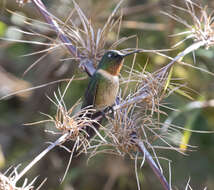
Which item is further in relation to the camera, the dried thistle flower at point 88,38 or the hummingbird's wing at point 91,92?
the hummingbird's wing at point 91,92

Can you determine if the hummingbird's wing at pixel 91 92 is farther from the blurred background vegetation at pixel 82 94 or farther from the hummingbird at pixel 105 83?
the blurred background vegetation at pixel 82 94

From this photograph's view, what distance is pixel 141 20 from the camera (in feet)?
13.9

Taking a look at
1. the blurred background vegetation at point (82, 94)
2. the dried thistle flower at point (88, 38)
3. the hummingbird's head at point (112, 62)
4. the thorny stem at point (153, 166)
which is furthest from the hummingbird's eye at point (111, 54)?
the blurred background vegetation at point (82, 94)

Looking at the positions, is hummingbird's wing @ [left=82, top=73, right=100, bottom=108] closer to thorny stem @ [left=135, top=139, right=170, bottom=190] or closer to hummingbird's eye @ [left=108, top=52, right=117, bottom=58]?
hummingbird's eye @ [left=108, top=52, right=117, bottom=58]

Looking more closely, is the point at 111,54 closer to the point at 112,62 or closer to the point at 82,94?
the point at 112,62

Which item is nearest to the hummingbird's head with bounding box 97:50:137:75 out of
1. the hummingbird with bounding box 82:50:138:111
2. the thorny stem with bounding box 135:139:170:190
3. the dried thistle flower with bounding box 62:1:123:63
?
the hummingbird with bounding box 82:50:138:111

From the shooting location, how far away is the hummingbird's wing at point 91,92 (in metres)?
2.41

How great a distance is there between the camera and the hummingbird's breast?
2307 millimetres

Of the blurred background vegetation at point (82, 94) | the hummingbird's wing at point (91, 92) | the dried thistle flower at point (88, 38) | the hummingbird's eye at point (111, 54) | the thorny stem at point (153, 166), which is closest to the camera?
the thorny stem at point (153, 166)

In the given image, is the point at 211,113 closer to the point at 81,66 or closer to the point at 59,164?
the point at 59,164

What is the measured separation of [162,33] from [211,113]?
820 millimetres

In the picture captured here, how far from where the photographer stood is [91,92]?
2510 millimetres

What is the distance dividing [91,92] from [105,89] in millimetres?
83

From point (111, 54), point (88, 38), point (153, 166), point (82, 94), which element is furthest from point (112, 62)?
point (82, 94)
